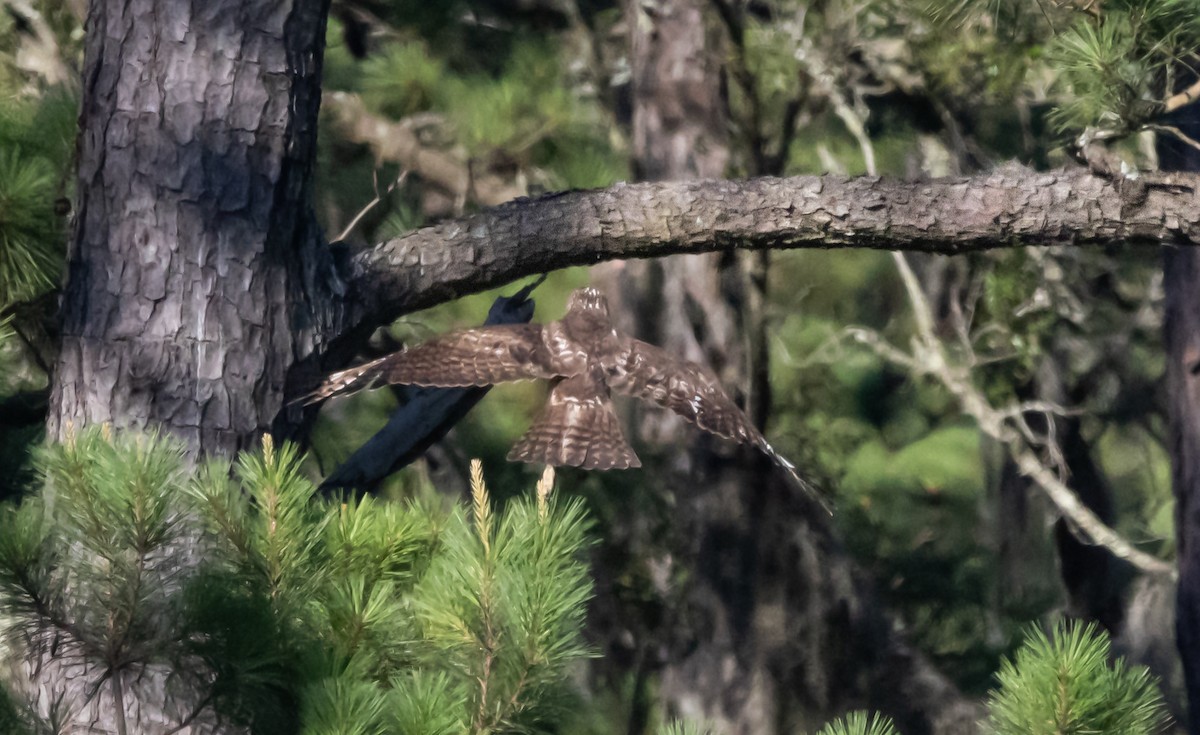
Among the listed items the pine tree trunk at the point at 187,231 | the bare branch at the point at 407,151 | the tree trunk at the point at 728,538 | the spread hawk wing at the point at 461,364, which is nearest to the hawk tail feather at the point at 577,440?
the spread hawk wing at the point at 461,364

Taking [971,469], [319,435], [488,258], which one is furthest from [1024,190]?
[971,469]

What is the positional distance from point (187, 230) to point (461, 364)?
68 centimetres

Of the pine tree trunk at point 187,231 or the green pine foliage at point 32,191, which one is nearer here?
the pine tree trunk at point 187,231

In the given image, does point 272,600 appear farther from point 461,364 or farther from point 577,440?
point 577,440

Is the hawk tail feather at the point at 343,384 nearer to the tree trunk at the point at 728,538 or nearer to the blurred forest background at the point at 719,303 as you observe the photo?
the blurred forest background at the point at 719,303

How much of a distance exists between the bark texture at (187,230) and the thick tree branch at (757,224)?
0.82ft

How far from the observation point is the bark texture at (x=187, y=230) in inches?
108

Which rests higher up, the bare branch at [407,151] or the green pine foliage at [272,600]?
the bare branch at [407,151]

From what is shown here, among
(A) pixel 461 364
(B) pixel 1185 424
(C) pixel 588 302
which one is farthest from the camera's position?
(B) pixel 1185 424

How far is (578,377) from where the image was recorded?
3.47 metres

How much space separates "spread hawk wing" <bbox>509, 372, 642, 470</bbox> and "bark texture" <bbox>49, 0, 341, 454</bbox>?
2.28ft

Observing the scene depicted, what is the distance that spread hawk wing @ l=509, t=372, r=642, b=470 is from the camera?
3.24 meters

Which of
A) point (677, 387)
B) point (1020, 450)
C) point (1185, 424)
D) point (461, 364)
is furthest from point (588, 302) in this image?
point (1020, 450)

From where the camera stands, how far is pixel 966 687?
613 cm
